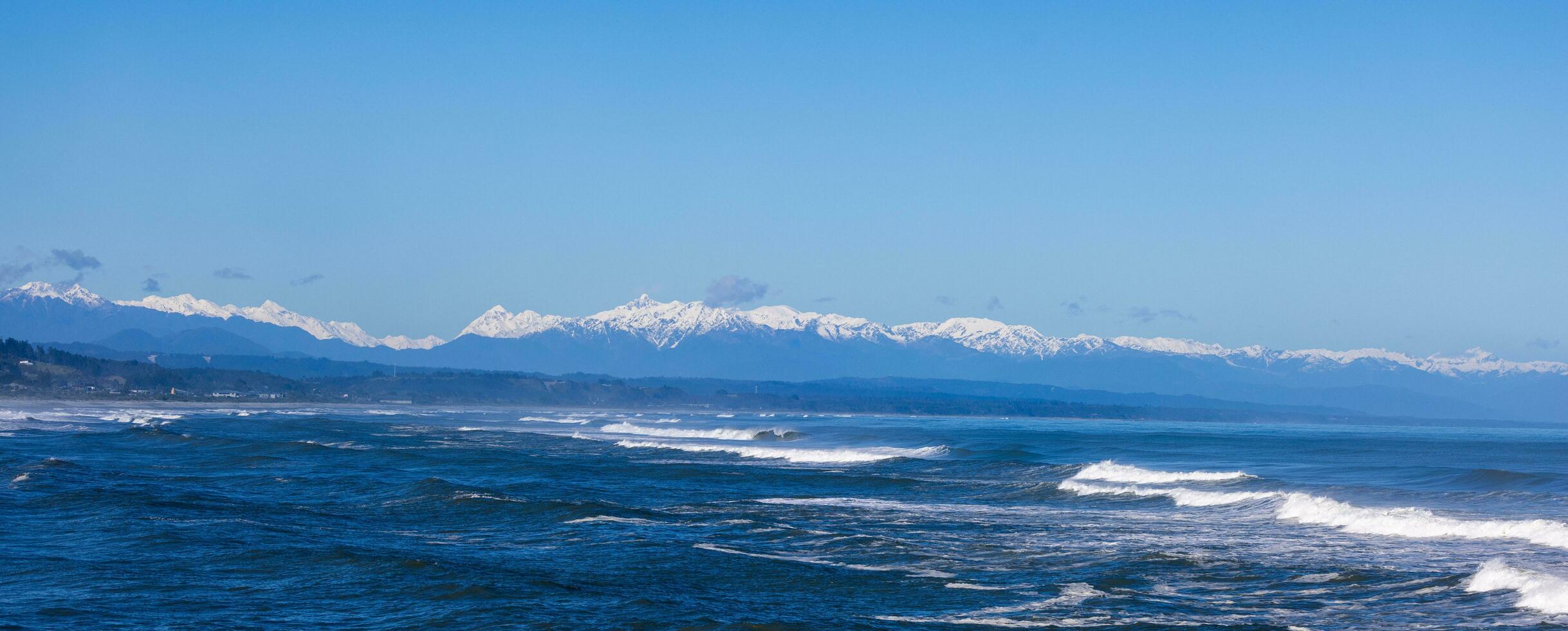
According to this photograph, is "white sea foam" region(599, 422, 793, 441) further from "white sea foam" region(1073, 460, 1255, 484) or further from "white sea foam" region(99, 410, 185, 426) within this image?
"white sea foam" region(1073, 460, 1255, 484)

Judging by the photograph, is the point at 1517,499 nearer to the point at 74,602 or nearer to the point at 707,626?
the point at 707,626

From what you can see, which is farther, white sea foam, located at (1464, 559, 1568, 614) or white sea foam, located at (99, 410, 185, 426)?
white sea foam, located at (99, 410, 185, 426)

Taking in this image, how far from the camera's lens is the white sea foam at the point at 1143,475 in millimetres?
50188

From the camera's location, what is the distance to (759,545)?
2892cm

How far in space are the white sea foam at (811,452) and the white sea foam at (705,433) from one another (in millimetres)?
16092

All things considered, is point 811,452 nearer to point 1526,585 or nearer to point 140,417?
point 1526,585

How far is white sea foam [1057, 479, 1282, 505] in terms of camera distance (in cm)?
4112

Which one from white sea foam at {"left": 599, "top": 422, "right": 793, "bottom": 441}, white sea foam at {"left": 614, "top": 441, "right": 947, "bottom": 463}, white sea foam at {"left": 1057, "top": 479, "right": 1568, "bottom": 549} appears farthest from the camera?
white sea foam at {"left": 599, "top": 422, "right": 793, "bottom": 441}

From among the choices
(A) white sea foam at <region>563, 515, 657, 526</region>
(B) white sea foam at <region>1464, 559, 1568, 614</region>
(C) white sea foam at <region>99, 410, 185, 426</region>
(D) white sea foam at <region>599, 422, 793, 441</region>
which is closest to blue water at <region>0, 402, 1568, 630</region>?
(B) white sea foam at <region>1464, 559, 1568, 614</region>

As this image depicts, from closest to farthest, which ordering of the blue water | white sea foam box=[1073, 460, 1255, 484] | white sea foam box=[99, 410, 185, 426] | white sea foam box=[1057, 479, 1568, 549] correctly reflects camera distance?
the blue water
white sea foam box=[1057, 479, 1568, 549]
white sea foam box=[1073, 460, 1255, 484]
white sea foam box=[99, 410, 185, 426]

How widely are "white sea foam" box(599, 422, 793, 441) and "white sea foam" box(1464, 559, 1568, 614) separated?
77252 mm

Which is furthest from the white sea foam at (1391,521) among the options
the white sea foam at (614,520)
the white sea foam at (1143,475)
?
the white sea foam at (614,520)

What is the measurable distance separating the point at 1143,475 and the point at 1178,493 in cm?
944

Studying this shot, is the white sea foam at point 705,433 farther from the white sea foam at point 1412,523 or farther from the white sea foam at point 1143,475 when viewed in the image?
the white sea foam at point 1412,523
